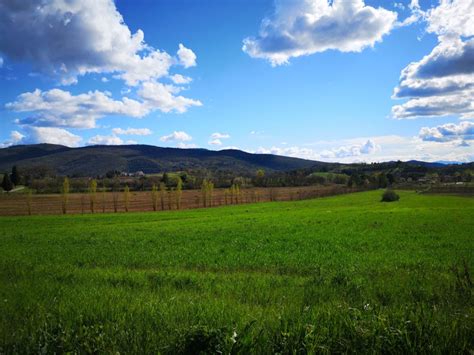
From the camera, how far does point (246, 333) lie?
4895 millimetres

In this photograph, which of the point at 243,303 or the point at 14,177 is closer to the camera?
the point at 243,303

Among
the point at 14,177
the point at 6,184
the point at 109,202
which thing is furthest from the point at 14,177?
the point at 109,202

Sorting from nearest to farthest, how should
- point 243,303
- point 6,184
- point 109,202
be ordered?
point 243,303, point 109,202, point 6,184

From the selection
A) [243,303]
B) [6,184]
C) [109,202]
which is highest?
[243,303]

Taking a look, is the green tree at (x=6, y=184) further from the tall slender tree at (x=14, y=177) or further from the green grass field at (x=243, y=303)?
the green grass field at (x=243, y=303)

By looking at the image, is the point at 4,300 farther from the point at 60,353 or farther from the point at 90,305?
the point at 60,353

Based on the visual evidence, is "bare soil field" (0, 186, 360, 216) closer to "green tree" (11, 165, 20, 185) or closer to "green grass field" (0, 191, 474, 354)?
"green tree" (11, 165, 20, 185)

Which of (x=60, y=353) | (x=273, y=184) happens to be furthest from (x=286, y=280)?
(x=273, y=184)

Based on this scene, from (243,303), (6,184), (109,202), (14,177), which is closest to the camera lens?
(243,303)

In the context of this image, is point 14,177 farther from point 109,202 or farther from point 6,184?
point 109,202

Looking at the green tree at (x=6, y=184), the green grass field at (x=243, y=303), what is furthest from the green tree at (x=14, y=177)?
the green grass field at (x=243, y=303)

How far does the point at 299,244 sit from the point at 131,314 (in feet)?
49.9

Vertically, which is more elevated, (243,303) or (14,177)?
(14,177)

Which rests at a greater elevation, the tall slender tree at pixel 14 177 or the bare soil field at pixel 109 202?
the tall slender tree at pixel 14 177
